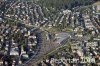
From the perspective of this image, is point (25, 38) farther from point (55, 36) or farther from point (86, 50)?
point (86, 50)

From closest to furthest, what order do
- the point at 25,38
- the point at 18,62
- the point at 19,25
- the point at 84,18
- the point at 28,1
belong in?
the point at 18,62 → the point at 25,38 → the point at 19,25 → the point at 84,18 → the point at 28,1

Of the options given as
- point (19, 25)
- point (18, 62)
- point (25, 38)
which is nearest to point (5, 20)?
point (19, 25)

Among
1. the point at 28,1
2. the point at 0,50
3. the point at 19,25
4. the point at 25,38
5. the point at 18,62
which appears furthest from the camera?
the point at 28,1

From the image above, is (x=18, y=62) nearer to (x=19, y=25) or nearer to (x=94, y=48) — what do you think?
(x=94, y=48)

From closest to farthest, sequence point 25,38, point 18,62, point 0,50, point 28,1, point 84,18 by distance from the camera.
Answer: point 18,62 < point 0,50 < point 25,38 < point 84,18 < point 28,1

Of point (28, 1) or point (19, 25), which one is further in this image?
point (28, 1)

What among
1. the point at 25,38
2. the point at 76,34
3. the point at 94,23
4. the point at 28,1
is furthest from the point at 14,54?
the point at 28,1
